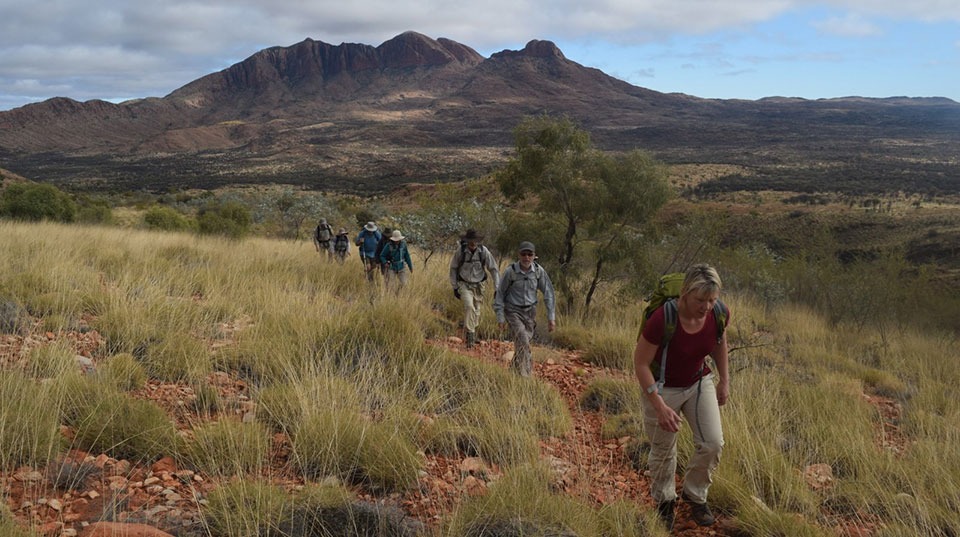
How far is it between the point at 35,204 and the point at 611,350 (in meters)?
17.8

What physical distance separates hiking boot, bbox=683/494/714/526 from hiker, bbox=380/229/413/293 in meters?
5.92

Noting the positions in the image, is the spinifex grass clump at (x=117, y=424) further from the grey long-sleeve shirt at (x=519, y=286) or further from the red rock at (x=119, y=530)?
the grey long-sleeve shirt at (x=519, y=286)

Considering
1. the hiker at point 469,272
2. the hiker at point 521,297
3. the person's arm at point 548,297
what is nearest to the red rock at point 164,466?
the hiker at point 521,297

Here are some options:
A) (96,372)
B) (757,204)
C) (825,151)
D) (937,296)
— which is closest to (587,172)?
(96,372)

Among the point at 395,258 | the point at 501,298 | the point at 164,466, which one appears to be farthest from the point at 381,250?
the point at 164,466

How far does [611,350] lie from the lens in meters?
7.40

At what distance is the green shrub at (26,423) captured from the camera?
2.95 metres

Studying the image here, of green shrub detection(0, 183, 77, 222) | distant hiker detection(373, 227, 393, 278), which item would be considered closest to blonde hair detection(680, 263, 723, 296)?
distant hiker detection(373, 227, 393, 278)

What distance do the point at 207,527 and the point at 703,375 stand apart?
2760 mm

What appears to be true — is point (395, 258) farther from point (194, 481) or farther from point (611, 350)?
point (194, 481)

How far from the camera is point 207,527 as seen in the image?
8.32 feet

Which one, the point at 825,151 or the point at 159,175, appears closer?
the point at 159,175

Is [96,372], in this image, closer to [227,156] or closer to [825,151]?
[825,151]

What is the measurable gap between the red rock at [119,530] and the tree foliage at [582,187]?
26.4 ft
